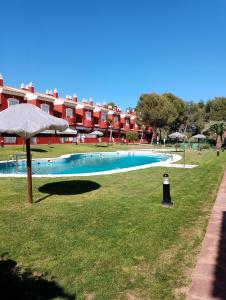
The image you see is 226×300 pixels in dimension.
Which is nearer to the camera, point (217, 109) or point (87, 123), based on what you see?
point (87, 123)

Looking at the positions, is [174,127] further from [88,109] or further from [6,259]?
[6,259]

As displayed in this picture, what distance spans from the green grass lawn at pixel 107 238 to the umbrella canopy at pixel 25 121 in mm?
2406

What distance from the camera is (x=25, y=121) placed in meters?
8.60

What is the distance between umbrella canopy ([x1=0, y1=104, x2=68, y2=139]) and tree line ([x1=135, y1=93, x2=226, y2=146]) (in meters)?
40.3

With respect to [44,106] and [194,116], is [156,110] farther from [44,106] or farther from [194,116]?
[44,106]

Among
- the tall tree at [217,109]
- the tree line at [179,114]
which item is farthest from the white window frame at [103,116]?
the tall tree at [217,109]

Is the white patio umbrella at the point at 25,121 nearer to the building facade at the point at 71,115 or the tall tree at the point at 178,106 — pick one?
the building facade at the point at 71,115

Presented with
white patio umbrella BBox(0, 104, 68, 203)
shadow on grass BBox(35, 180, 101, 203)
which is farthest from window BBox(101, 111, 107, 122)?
white patio umbrella BBox(0, 104, 68, 203)

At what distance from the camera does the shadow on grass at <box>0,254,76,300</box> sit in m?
4.07

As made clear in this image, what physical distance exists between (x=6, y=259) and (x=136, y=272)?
2.44 m

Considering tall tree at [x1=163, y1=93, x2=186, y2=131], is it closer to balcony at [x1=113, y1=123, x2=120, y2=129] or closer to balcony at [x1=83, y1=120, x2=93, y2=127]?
balcony at [x1=113, y1=123, x2=120, y2=129]

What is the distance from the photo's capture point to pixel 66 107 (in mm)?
51156

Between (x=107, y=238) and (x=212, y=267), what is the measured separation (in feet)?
7.49

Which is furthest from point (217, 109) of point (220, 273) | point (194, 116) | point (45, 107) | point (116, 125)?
point (220, 273)
